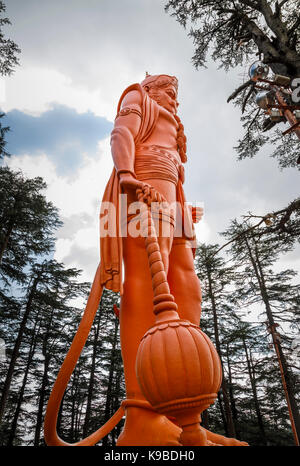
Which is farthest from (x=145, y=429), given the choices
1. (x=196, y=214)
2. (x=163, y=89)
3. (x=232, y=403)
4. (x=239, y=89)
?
(x=232, y=403)

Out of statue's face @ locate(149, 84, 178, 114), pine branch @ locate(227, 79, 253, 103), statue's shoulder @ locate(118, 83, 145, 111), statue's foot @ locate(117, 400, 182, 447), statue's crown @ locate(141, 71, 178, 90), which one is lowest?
statue's foot @ locate(117, 400, 182, 447)

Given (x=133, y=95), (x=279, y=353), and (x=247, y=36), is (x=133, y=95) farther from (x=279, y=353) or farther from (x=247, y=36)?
(x=279, y=353)

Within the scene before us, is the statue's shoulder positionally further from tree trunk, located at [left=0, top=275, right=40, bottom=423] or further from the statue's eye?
tree trunk, located at [left=0, top=275, right=40, bottom=423]

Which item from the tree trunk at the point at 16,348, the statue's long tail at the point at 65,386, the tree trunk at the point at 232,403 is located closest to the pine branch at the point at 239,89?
the statue's long tail at the point at 65,386

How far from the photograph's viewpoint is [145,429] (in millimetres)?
1547

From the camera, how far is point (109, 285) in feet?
6.69

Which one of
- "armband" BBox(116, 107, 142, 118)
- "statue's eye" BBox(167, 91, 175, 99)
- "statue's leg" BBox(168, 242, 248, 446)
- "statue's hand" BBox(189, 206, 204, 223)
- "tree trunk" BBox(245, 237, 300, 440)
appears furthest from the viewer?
"tree trunk" BBox(245, 237, 300, 440)

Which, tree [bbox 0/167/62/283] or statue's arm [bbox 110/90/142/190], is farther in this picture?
tree [bbox 0/167/62/283]

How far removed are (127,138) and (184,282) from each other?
1429 mm

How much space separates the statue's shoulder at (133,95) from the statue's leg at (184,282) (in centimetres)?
154

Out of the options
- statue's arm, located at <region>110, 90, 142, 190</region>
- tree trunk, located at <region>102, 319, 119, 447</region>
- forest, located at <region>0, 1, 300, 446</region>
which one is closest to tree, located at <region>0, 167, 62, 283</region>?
forest, located at <region>0, 1, 300, 446</region>

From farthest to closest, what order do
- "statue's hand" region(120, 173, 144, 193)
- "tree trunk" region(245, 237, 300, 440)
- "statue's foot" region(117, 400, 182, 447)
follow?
"tree trunk" region(245, 237, 300, 440) → "statue's hand" region(120, 173, 144, 193) → "statue's foot" region(117, 400, 182, 447)

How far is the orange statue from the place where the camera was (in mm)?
1135
